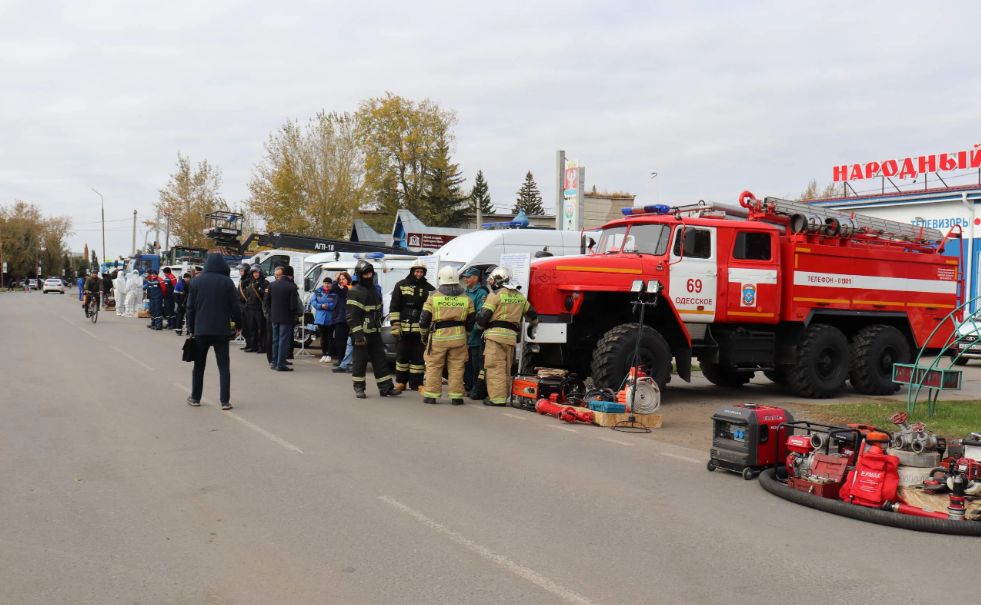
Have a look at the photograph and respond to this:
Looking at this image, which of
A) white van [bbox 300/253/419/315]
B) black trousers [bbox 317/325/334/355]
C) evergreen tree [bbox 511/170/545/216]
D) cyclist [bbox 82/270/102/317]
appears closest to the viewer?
white van [bbox 300/253/419/315]

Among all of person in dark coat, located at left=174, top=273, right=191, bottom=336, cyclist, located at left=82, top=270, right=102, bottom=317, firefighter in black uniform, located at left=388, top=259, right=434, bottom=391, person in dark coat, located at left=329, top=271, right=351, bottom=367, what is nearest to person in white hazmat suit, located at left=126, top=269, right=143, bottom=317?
cyclist, located at left=82, top=270, right=102, bottom=317

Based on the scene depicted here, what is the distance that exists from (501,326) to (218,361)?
3680 mm

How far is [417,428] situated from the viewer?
32.1ft

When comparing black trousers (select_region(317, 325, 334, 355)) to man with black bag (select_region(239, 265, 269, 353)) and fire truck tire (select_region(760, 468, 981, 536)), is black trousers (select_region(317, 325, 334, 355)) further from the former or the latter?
fire truck tire (select_region(760, 468, 981, 536))

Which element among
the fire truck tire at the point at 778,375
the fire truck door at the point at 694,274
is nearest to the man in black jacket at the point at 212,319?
the fire truck door at the point at 694,274

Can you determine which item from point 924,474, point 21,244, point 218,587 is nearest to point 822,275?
point 924,474

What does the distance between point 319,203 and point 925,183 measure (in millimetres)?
29675

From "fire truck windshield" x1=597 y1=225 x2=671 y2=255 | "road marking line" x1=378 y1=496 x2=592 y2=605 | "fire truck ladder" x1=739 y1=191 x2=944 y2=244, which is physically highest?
"fire truck ladder" x1=739 y1=191 x2=944 y2=244

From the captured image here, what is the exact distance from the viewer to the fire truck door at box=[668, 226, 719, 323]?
12.6 m

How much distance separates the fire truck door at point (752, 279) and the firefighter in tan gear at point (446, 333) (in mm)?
4034

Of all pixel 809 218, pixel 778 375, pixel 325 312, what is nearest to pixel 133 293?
pixel 325 312

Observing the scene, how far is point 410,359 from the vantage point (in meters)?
13.2

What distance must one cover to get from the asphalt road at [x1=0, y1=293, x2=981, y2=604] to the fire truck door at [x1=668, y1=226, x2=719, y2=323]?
128 inches

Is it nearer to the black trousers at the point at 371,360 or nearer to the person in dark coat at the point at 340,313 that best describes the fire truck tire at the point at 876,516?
the black trousers at the point at 371,360
